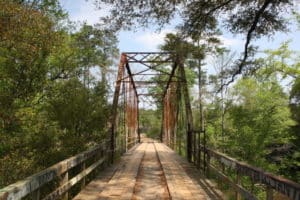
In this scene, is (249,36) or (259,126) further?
(259,126)

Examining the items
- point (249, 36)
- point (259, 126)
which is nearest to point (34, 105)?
point (249, 36)

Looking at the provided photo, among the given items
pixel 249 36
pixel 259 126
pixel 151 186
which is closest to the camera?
pixel 151 186

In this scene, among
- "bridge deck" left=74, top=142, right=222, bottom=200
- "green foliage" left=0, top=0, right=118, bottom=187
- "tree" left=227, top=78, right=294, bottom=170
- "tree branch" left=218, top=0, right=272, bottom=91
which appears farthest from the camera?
"tree" left=227, top=78, right=294, bottom=170

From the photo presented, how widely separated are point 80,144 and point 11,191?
8012 millimetres

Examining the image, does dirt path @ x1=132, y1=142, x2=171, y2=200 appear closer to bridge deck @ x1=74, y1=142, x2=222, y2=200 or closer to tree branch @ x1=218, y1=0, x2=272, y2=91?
bridge deck @ x1=74, y1=142, x2=222, y2=200

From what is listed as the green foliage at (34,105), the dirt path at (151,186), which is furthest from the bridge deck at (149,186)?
the green foliage at (34,105)

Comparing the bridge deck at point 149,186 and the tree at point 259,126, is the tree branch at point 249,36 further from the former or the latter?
the tree at point 259,126

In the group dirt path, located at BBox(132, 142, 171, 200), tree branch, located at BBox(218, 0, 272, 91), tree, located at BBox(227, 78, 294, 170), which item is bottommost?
dirt path, located at BBox(132, 142, 171, 200)

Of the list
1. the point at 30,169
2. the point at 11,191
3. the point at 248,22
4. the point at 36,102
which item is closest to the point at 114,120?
the point at 30,169

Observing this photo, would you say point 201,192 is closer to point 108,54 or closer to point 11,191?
point 11,191

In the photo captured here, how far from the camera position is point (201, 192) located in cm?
716

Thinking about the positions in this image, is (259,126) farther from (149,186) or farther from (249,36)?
(149,186)

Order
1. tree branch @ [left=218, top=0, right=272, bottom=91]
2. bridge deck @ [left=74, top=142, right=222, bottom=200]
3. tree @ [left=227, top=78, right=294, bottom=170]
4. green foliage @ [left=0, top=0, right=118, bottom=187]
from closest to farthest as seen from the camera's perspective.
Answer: bridge deck @ [left=74, top=142, right=222, bottom=200] → tree branch @ [left=218, top=0, right=272, bottom=91] → green foliage @ [left=0, top=0, right=118, bottom=187] → tree @ [left=227, top=78, right=294, bottom=170]

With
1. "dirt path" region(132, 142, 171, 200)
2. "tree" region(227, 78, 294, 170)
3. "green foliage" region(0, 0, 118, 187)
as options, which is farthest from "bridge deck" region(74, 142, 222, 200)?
"tree" region(227, 78, 294, 170)
